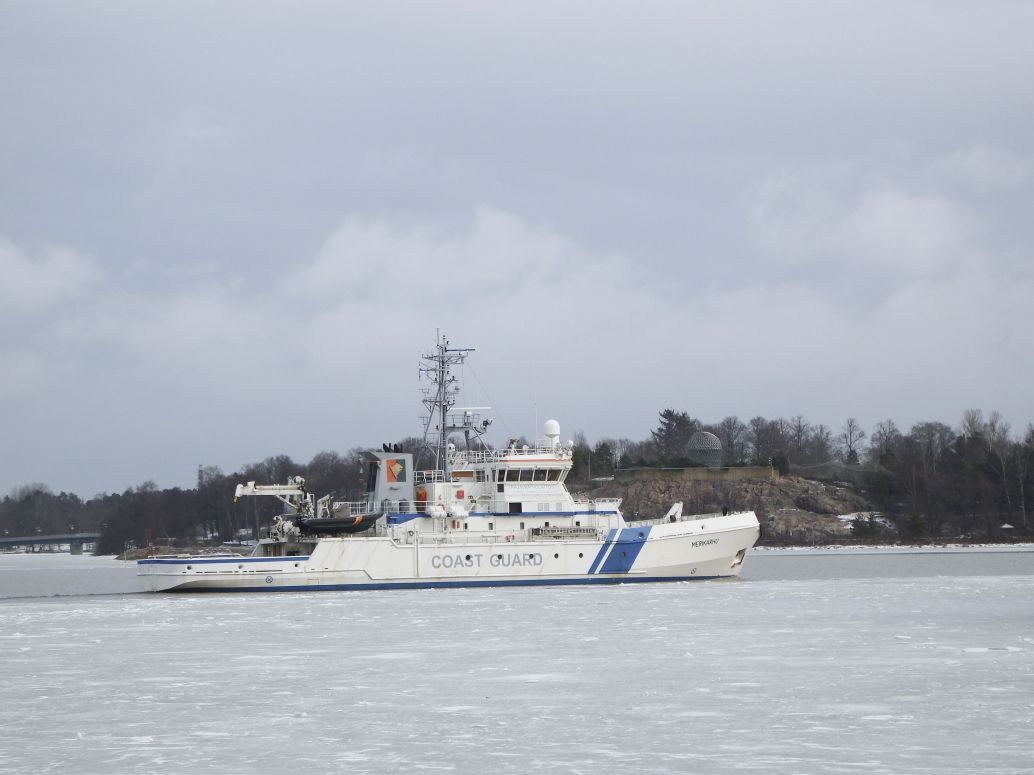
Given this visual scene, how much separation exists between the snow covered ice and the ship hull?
22.6 ft

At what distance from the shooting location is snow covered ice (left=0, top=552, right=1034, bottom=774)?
12.7 m

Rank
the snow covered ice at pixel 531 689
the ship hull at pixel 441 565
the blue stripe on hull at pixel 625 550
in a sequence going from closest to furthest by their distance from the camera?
1. the snow covered ice at pixel 531 689
2. the ship hull at pixel 441 565
3. the blue stripe on hull at pixel 625 550

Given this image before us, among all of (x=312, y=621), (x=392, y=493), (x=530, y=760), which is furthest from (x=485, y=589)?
(x=530, y=760)

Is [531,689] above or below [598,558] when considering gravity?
below

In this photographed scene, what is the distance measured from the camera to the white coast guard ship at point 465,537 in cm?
3644

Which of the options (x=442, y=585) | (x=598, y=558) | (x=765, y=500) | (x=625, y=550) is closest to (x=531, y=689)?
(x=442, y=585)

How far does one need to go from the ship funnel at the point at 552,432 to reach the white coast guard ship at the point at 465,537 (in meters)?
0.03

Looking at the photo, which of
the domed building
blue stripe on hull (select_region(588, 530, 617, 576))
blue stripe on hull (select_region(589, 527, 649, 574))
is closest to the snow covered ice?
blue stripe on hull (select_region(588, 530, 617, 576))

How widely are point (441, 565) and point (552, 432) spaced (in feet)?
18.5

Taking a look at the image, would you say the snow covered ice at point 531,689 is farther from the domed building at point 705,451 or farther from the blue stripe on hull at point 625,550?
the domed building at point 705,451

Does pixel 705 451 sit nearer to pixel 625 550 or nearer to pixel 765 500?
pixel 765 500

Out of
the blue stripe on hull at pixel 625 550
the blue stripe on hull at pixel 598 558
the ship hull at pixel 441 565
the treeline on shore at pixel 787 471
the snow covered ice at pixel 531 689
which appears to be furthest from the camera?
the treeline on shore at pixel 787 471

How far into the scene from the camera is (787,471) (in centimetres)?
10006

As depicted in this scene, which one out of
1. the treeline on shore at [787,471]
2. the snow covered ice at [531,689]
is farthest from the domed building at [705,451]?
the snow covered ice at [531,689]
